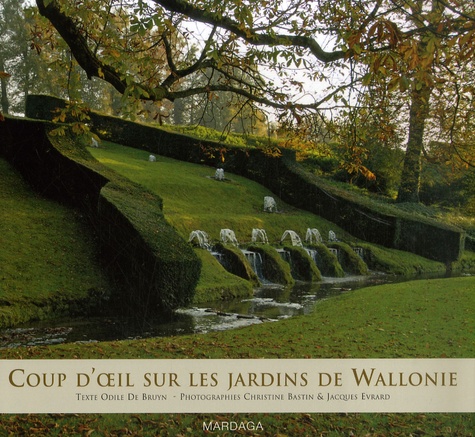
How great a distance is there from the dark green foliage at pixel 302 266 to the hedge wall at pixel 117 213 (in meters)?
3.57

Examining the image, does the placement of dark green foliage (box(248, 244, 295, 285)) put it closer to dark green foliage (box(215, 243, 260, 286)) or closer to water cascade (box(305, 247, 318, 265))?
dark green foliage (box(215, 243, 260, 286))

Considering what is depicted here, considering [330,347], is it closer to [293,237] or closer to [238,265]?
[238,265]

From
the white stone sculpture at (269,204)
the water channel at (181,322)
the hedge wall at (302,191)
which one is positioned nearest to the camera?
the water channel at (181,322)

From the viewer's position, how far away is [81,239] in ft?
29.8

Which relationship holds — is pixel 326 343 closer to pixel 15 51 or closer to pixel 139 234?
pixel 139 234

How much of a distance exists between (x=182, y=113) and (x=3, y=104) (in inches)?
108

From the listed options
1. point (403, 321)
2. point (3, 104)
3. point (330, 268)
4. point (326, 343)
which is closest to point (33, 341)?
point (326, 343)

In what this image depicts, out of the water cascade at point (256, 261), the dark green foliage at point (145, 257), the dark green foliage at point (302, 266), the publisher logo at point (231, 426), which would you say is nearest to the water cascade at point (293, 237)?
the dark green foliage at point (302, 266)

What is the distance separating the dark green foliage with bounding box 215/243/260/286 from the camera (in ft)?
35.2

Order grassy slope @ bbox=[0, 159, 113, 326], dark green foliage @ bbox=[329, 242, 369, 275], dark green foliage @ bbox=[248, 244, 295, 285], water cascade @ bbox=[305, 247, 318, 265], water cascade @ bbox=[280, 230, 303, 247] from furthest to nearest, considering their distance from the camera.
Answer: water cascade @ bbox=[280, 230, 303, 247] → dark green foliage @ bbox=[329, 242, 369, 275] → water cascade @ bbox=[305, 247, 318, 265] → dark green foliage @ bbox=[248, 244, 295, 285] → grassy slope @ bbox=[0, 159, 113, 326]

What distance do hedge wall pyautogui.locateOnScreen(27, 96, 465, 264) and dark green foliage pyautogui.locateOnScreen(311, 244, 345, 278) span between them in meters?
1.68

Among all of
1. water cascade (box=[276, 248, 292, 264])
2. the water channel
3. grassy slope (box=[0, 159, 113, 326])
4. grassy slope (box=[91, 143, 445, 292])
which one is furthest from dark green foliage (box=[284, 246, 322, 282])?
grassy slope (box=[0, 159, 113, 326])

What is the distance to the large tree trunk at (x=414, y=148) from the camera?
258 inches

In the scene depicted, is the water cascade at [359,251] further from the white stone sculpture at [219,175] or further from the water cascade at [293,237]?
the white stone sculpture at [219,175]
